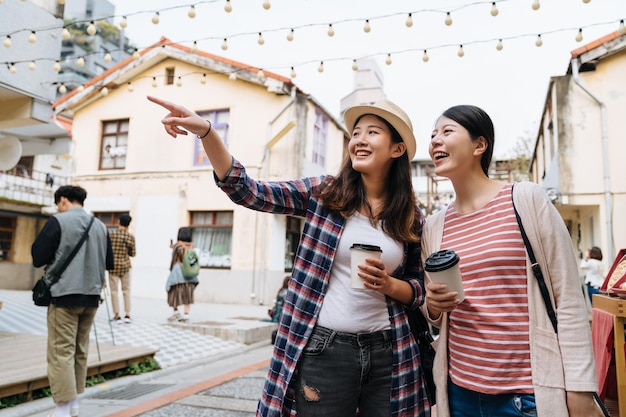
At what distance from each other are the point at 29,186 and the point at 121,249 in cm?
1079

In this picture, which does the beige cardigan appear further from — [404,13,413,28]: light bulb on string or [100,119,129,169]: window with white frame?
[100,119,129,169]: window with white frame

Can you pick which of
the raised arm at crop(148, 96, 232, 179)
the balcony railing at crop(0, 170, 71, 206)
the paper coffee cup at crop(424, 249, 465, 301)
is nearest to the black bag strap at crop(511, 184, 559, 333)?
the paper coffee cup at crop(424, 249, 465, 301)

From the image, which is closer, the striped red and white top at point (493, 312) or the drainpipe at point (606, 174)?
the striped red and white top at point (493, 312)

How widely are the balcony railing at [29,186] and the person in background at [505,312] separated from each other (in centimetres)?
1705

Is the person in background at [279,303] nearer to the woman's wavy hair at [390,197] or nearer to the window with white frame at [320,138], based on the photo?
the woman's wavy hair at [390,197]

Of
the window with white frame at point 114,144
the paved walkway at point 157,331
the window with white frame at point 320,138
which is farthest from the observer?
the window with white frame at point 320,138

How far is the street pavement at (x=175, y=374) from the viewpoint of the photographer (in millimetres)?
A: 3982

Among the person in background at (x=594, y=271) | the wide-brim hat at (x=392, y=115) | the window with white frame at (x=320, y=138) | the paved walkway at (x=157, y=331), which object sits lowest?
the paved walkway at (x=157, y=331)

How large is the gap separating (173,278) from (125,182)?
7.89m

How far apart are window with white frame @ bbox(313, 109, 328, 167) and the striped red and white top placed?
47.2 feet

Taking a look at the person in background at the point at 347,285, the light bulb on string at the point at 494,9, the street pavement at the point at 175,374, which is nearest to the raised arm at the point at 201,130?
the person in background at the point at 347,285

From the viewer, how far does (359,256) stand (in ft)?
5.01

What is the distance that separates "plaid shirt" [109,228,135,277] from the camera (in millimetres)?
8219

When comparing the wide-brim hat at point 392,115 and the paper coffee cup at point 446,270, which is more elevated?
the wide-brim hat at point 392,115
